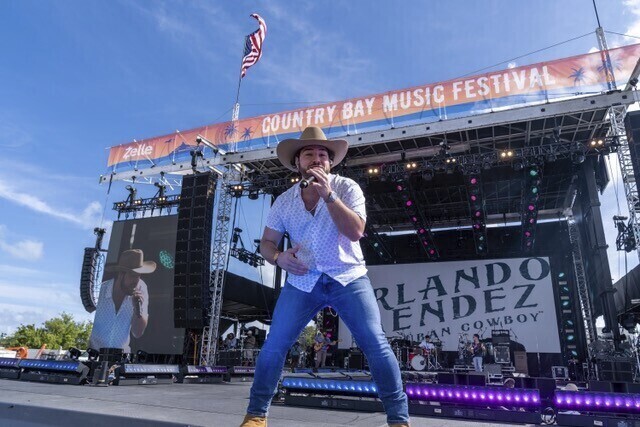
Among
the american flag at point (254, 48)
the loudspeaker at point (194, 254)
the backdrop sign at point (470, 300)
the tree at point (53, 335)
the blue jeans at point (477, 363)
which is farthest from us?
the tree at point (53, 335)

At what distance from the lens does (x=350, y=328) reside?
6.53ft

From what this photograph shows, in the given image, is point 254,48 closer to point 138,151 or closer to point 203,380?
point 138,151

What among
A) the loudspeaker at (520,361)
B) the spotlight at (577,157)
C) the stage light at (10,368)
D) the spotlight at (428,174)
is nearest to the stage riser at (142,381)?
the stage light at (10,368)

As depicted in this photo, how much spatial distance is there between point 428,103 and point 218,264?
863 centimetres

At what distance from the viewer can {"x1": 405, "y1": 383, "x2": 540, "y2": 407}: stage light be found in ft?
14.8

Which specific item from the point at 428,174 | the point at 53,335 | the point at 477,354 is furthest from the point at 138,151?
the point at 53,335

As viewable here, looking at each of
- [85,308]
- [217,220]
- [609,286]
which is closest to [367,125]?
[217,220]

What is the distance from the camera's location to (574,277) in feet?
58.8

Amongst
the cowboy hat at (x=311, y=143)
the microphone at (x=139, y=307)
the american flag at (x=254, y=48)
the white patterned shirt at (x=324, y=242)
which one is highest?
the american flag at (x=254, y=48)

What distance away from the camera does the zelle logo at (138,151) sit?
16422 millimetres

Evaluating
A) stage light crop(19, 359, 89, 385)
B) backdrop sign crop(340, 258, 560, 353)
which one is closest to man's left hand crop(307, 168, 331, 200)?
stage light crop(19, 359, 89, 385)

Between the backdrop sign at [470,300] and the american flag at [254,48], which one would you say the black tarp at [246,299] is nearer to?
the backdrop sign at [470,300]

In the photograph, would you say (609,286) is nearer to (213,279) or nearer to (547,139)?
(547,139)

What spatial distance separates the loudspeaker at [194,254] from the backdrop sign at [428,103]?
238 cm
